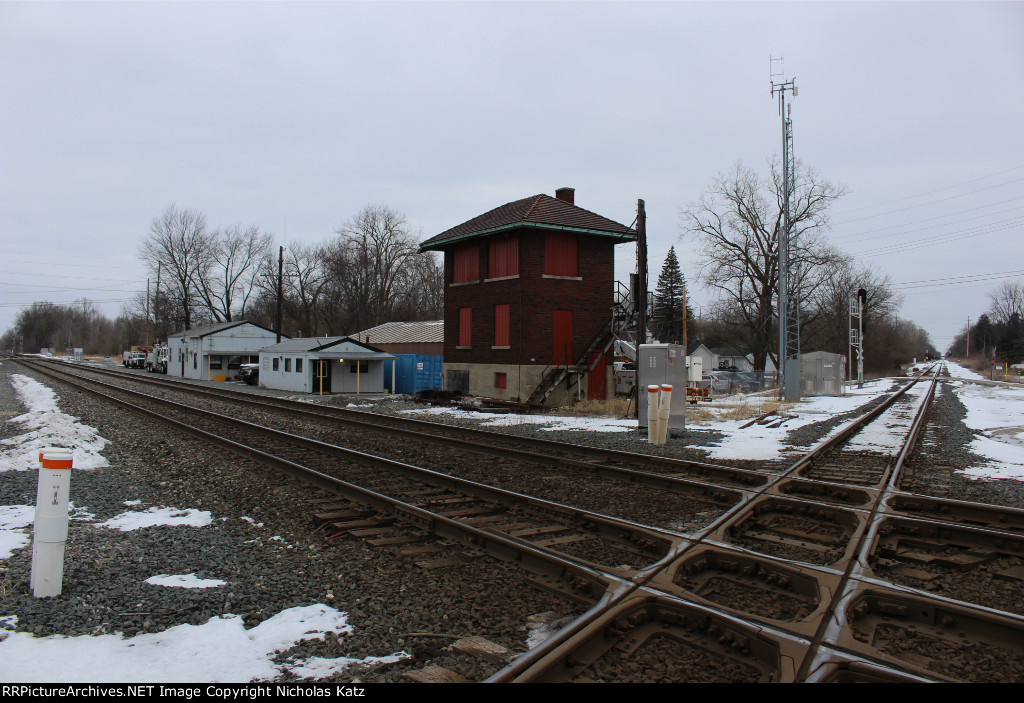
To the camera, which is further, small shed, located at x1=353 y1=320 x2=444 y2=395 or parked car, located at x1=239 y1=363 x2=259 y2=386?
parked car, located at x1=239 y1=363 x2=259 y2=386

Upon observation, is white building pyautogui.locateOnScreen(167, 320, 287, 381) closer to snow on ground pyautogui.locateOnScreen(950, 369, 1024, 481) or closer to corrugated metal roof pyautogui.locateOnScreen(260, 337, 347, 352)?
corrugated metal roof pyautogui.locateOnScreen(260, 337, 347, 352)

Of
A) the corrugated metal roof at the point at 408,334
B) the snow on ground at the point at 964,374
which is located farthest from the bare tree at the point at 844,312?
the corrugated metal roof at the point at 408,334

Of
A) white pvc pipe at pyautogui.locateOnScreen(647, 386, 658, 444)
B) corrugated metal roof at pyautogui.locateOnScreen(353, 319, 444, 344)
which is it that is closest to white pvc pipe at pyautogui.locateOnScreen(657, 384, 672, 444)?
white pvc pipe at pyautogui.locateOnScreen(647, 386, 658, 444)

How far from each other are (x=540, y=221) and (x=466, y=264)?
5043 millimetres

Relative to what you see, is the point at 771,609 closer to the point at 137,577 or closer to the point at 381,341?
the point at 137,577

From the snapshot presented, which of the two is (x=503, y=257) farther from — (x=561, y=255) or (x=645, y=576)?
(x=645, y=576)

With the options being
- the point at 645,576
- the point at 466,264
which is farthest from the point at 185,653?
the point at 466,264

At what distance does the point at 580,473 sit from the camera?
10172 millimetres

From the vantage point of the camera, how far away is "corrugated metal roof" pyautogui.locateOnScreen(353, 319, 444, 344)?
4272cm

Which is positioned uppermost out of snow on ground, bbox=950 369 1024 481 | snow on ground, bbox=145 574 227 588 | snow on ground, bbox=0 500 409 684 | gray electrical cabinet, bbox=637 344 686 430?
gray electrical cabinet, bbox=637 344 686 430

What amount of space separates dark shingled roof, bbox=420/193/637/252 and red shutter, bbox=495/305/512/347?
3.24 metres

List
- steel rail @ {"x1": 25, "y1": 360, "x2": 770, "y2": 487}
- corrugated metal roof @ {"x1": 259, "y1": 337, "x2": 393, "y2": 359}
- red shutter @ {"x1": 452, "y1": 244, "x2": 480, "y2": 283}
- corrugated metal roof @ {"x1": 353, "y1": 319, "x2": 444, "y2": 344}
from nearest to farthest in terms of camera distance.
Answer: steel rail @ {"x1": 25, "y1": 360, "x2": 770, "y2": 487}
red shutter @ {"x1": 452, "y1": 244, "x2": 480, "y2": 283}
corrugated metal roof @ {"x1": 259, "y1": 337, "x2": 393, "y2": 359}
corrugated metal roof @ {"x1": 353, "y1": 319, "x2": 444, "y2": 344}
